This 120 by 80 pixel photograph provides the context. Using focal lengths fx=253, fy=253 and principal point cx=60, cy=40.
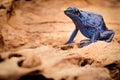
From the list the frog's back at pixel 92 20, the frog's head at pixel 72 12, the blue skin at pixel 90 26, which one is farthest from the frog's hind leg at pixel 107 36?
the frog's head at pixel 72 12

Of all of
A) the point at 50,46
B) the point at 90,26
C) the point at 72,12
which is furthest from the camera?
the point at 90,26

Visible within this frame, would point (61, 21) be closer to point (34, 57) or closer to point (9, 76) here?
point (34, 57)

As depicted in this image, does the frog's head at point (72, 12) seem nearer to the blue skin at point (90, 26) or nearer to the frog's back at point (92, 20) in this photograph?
the blue skin at point (90, 26)

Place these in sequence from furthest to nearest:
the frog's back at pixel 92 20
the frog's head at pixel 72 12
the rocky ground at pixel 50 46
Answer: the frog's back at pixel 92 20 → the frog's head at pixel 72 12 → the rocky ground at pixel 50 46

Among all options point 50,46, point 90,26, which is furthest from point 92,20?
point 50,46

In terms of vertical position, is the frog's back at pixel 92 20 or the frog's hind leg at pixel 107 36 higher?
the frog's back at pixel 92 20

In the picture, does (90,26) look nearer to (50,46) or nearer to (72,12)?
(72,12)

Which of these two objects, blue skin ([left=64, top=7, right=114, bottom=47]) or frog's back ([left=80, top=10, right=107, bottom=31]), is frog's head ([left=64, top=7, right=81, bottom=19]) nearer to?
blue skin ([left=64, top=7, right=114, bottom=47])

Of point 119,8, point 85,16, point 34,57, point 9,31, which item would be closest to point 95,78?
point 34,57
